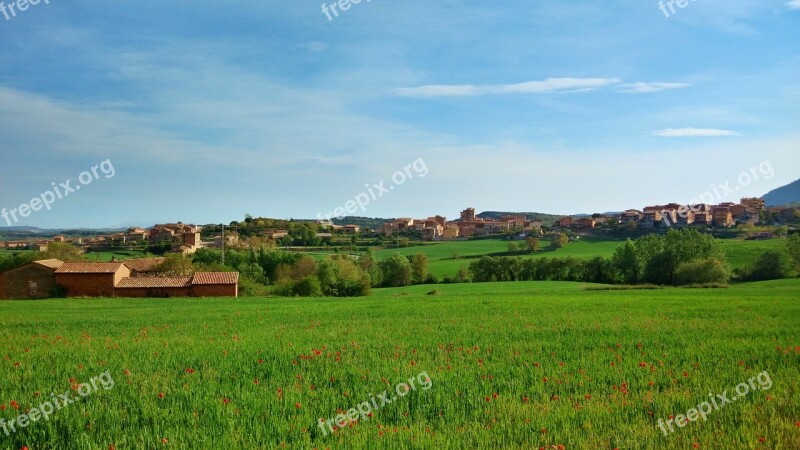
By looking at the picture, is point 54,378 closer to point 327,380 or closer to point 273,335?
point 327,380

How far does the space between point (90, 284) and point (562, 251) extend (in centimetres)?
7952

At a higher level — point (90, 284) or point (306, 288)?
point (90, 284)

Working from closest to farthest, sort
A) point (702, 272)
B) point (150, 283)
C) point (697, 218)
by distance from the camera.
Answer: point (150, 283) < point (702, 272) < point (697, 218)

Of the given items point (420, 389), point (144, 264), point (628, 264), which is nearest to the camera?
point (420, 389)

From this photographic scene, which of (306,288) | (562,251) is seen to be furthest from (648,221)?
(306,288)

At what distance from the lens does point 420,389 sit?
27.8ft

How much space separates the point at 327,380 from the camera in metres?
9.30

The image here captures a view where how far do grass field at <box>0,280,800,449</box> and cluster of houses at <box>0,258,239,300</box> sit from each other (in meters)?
36.3

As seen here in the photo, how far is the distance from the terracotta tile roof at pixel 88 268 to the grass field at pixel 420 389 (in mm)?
38369

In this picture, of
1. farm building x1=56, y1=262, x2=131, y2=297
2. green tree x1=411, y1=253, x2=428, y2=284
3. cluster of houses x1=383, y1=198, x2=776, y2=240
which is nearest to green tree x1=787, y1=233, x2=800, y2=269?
green tree x1=411, y1=253, x2=428, y2=284

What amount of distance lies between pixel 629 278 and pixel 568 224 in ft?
299

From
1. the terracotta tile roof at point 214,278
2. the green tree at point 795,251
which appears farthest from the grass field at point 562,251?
the terracotta tile roof at point 214,278

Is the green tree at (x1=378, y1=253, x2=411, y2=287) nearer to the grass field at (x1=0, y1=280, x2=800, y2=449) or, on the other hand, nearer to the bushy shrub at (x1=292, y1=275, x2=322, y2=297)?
the bushy shrub at (x1=292, y1=275, x2=322, y2=297)

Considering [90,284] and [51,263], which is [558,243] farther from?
[51,263]
